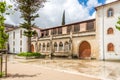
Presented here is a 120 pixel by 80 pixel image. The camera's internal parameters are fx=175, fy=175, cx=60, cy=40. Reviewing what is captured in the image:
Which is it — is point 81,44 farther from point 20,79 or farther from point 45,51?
point 20,79

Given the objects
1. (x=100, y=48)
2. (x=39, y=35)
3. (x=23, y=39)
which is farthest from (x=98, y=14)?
(x=23, y=39)

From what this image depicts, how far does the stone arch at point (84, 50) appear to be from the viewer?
109 ft

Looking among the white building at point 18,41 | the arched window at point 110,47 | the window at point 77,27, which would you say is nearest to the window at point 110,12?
the arched window at point 110,47

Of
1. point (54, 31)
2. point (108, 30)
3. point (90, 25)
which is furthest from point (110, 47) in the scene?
point (54, 31)

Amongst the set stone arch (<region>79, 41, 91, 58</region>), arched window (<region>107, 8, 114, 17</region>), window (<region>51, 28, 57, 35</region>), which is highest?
arched window (<region>107, 8, 114, 17</region>)

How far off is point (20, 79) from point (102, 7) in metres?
24.2

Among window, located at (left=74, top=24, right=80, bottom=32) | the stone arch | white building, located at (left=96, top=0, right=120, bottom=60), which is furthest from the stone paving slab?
window, located at (left=74, top=24, right=80, bottom=32)

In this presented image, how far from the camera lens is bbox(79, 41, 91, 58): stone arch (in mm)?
33281

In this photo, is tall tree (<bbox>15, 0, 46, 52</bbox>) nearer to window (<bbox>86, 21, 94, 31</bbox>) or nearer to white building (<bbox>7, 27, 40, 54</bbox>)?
window (<bbox>86, 21, 94, 31</bbox>)

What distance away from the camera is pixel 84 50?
34.2m

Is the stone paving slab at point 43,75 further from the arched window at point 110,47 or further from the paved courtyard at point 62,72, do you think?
the arched window at point 110,47

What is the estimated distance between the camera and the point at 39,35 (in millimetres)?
49875

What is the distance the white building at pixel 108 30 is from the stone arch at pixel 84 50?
10.3 ft

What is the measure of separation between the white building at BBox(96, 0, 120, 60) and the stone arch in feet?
10.3
